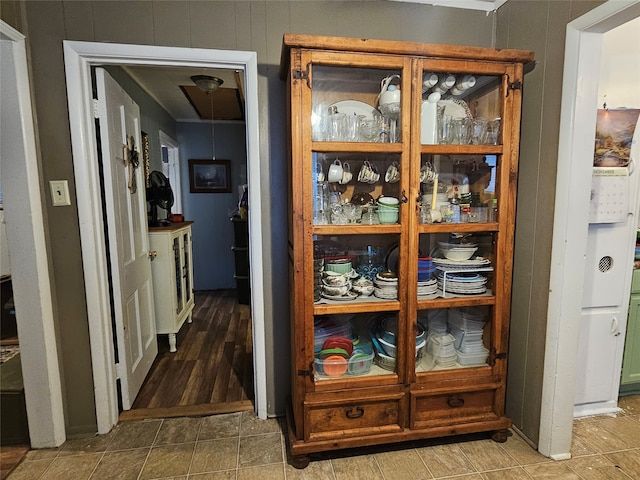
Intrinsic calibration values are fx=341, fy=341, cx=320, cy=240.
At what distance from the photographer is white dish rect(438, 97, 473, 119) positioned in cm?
173

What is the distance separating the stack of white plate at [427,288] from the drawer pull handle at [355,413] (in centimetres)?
63

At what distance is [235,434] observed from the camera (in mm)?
1886

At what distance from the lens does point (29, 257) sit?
64.8 inches

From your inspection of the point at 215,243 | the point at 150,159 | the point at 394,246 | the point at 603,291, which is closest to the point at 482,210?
the point at 394,246

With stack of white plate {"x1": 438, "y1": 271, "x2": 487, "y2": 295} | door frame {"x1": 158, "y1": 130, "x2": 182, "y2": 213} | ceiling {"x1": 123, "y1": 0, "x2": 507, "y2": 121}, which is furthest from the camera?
door frame {"x1": 158, "y1": 130, "x2": 182, "y2": 213}

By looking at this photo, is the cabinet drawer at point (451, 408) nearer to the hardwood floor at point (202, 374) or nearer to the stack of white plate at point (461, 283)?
the stack of white plate at point (461, 283)

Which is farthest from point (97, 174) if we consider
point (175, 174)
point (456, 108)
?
point (175, 174)

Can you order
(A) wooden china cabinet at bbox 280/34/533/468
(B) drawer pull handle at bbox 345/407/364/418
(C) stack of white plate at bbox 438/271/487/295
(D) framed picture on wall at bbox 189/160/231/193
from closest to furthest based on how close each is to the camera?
(A) wooden china cabinet at bbox 280/34/533/468, (B) drawer pull handle at bbox 345/407/364/418, (C) stack of white plate at bbox 438/271/487/295, (D) framed picture on wall at bbox 189/160/231/193

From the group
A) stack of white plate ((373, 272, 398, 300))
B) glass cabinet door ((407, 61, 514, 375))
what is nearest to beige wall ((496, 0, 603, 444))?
glass cabinet door ((407, 61, 514, 375))

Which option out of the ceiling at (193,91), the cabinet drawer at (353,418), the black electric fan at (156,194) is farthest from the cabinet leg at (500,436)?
the black electric fan at (156,194)

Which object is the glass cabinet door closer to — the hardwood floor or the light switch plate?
the hardwood floor

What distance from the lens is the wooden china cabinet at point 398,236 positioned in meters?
1.55

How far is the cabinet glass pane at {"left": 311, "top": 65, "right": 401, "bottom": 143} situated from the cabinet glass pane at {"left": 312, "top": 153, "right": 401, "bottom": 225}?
0.10 metres

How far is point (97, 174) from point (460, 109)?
1901 mm
